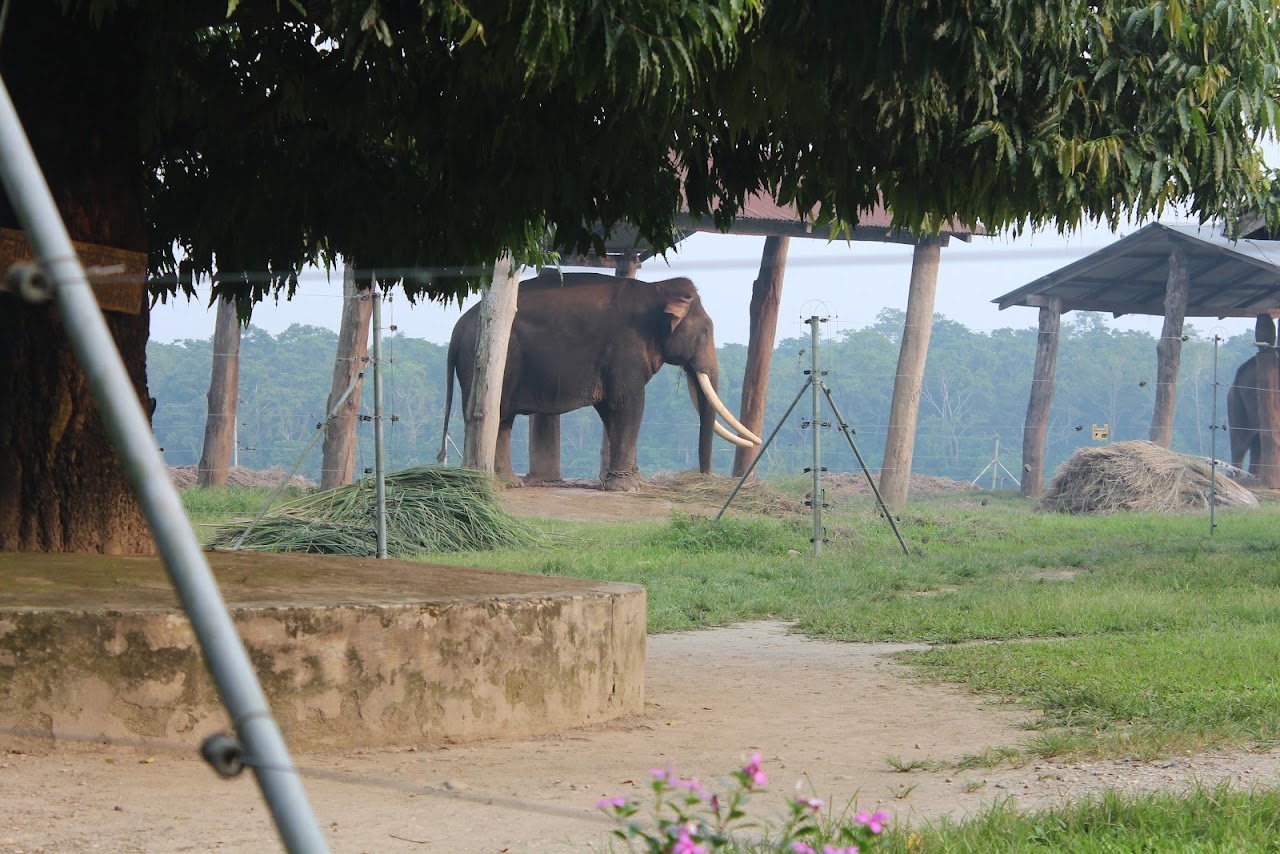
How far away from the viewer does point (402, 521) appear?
1319 cm

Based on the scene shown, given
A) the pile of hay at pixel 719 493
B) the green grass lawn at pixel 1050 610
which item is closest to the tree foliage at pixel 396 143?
the green grass lawn at pixel 1050 610

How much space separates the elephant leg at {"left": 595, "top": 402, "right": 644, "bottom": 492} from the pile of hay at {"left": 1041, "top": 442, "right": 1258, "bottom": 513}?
19.2 ft

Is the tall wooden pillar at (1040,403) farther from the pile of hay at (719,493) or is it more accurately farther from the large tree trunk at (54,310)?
the large tree trunk at (54,310)

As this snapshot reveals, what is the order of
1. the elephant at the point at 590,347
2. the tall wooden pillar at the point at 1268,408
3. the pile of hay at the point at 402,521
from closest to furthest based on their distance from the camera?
1. the pile of hay at the point at 402,521
2. the elephant at the point at 590,347
3. the tall wooden pillar at the point at 1268,408

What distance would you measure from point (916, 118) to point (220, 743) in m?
4.68

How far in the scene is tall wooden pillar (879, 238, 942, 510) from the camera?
59.5ft

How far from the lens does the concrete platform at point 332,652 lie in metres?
4.52

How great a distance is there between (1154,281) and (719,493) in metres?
9.69

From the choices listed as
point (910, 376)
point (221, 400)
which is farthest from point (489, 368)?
point (910, 376)

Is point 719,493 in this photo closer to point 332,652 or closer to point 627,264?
point 627,264

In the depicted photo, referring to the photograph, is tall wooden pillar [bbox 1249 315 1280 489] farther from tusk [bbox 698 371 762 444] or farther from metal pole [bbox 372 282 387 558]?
metal pole [bbox 372 282 387 558]

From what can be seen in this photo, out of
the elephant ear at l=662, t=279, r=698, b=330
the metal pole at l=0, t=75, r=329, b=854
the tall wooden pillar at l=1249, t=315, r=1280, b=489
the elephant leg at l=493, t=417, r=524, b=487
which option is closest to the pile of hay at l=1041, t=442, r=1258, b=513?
the tall wooden pillar at l=1249, t=315, r=1280, b=489

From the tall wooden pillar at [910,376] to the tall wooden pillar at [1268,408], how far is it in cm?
737

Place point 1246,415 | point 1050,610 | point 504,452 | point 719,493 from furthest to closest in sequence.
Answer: point 1246,415 → point 504,452 → point 719,493 → point 1050,610
